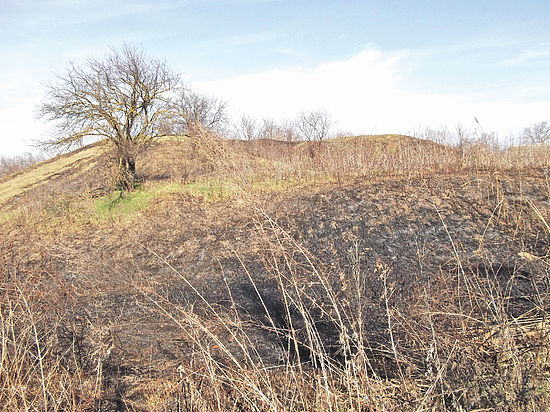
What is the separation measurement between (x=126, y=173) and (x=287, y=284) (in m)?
10.2

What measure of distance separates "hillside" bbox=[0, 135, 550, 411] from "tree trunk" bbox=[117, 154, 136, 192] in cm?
47

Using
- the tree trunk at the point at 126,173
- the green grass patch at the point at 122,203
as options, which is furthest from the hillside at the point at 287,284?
the tree trunk at the point at 126,173

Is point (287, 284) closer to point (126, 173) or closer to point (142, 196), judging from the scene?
point (142, 196)

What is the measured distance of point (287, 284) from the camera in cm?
531

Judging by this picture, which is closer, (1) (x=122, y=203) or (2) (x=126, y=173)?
(1) (x=122, y=203)

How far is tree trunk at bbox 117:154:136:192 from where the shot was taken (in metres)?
13.0

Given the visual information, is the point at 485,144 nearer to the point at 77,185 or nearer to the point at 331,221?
the point at 331,221

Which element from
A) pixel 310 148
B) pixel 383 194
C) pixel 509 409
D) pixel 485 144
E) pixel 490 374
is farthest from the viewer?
pixel 310 148

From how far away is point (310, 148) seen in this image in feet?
50.6

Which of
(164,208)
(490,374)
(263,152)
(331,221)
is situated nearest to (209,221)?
(164,208)

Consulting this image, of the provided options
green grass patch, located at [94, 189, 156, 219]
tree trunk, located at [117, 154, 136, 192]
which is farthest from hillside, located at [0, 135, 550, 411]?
tree trunk, located at [117, 154, 136, 192]

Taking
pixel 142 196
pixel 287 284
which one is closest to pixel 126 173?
pixel 142 196

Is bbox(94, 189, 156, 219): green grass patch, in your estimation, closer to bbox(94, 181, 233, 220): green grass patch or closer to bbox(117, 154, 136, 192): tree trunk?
bbox(94, 181, 233, 220): green grass patch

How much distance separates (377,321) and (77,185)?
15795 millimetres
